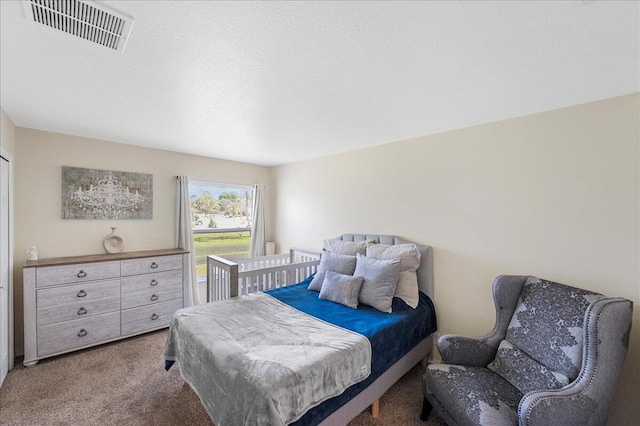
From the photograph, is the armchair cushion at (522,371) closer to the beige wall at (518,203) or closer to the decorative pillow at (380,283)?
the beige wall at (518,203)

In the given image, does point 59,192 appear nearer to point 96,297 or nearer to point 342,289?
point 96,297

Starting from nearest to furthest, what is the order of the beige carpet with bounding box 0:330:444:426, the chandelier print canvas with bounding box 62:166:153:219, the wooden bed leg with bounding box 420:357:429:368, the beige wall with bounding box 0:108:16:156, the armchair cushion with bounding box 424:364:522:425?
the armchair cushion with bounding box 424:364:522:425, the beige carpet with bounding box 0:330:444:426, the beige wall with bounding box 0:108:16:156, the wooden bed leg with bounding box 420:357:429:368, the chandelier print canvas with bounding box 62:166:153:219

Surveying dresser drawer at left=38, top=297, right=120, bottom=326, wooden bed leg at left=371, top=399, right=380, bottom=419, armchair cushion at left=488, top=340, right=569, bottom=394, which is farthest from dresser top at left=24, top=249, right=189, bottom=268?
armchair cushion at left=488, top=340, right=569, bottom=394

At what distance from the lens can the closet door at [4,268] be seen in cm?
225

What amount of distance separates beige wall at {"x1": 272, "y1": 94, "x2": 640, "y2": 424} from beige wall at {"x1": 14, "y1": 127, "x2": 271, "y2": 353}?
2.69 m

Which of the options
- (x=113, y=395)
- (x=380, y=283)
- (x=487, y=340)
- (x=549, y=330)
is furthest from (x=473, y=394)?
(x=113, y=395)

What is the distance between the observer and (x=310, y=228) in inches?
161

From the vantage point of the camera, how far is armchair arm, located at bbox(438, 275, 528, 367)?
6.18ft

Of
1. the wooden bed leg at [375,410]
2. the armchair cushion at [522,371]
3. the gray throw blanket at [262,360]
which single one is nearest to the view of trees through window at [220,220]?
the gray throw blanket at [262,360]

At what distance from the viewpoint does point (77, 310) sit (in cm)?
276

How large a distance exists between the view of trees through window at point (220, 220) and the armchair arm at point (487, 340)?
138 inches

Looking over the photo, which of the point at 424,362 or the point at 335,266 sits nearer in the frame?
the point at 424,362

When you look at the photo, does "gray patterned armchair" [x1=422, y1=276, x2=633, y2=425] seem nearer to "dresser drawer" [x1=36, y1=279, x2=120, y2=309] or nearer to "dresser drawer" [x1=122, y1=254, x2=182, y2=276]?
"dresser drawer" [x1=122, y1=254, x2=182, y2=276]

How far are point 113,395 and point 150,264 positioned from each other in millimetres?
1442
